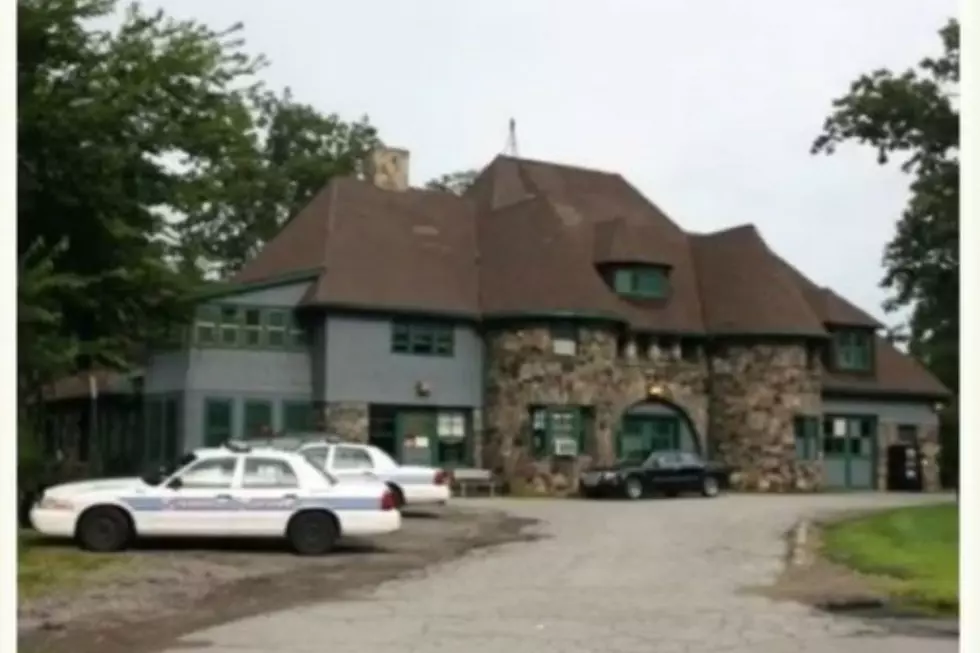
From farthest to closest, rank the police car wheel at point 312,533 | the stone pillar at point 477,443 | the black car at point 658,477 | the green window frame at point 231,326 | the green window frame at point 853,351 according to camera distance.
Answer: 1. the stone pillar at point 477,443
2. the green window frame at point 231,326
3. the black car at point 658,477
4. the police car wheel at point 312,533
5. the green window frame at point 853,351

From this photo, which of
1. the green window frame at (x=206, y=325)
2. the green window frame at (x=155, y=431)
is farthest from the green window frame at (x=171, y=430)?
the green window frame at (x=206, y=325)

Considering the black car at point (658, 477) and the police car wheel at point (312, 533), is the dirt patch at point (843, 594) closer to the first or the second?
the black car at point (658, 477)

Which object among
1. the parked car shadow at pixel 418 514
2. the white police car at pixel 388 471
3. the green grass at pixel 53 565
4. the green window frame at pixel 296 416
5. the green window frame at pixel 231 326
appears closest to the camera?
the green grass at pixel 53 565

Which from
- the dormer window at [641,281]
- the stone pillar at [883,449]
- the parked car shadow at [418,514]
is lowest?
the parked car shadow at [418,514]

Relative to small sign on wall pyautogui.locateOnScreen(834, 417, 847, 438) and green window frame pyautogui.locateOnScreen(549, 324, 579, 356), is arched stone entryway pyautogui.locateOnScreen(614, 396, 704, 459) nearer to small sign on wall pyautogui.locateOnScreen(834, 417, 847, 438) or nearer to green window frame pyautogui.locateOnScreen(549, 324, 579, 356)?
small sign on wall pyautogui.locateOnScreen(834, 417, 847, 438)

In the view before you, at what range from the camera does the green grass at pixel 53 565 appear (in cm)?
798

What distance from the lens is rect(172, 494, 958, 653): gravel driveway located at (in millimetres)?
6910

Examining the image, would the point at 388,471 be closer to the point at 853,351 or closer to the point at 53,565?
the point at 853,351

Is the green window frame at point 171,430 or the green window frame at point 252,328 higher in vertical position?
the green window frame at point 252,328

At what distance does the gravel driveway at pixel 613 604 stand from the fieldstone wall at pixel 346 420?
346 cm

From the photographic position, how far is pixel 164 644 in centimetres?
694

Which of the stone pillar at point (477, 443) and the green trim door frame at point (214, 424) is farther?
the stone pillar at point (477, 443)
